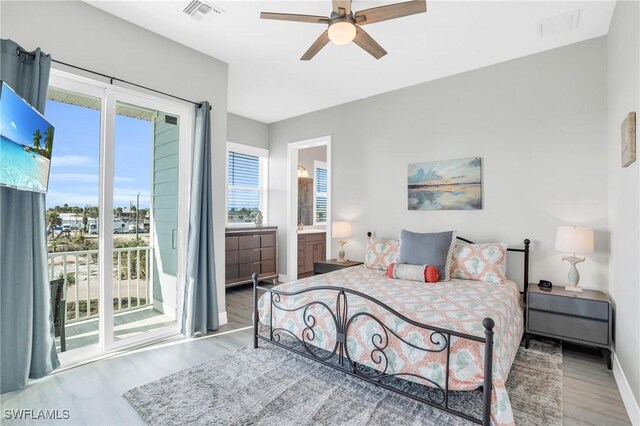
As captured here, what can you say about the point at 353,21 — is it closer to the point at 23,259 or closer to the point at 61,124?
the point at 61,124

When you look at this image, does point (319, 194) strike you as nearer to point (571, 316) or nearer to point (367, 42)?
point (367, 42)

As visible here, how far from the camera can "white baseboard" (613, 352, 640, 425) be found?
6.52 ft

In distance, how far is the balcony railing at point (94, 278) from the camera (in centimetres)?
312

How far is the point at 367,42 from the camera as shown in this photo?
2.62m

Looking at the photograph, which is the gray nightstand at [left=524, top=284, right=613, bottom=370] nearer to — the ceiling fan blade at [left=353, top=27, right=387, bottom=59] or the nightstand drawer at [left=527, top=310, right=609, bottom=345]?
the nightstand drawer at [left=527, top=310, right=609, bottom=345]

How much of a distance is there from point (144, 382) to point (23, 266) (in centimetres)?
123

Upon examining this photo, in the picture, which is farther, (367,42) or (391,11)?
(367,42)

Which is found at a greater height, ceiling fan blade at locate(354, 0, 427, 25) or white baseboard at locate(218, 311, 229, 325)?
ceiling fan blade at locate(354, 0, 427, 25)

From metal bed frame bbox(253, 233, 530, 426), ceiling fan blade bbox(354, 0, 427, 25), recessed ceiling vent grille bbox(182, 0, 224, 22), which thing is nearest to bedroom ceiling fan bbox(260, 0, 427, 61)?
ceiling fan blade bbox(354, 0, 427, 25)

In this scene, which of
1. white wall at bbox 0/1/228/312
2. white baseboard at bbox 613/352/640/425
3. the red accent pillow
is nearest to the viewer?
white baseboard at bbox 613/352/640/425

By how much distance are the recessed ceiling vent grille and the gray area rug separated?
307 centimetres

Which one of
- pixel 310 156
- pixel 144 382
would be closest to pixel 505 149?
pixel 144 382

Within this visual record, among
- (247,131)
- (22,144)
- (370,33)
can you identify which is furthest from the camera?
(247,131)

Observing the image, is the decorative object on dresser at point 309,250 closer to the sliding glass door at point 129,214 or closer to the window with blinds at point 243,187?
the window with blinds at point 243,187
